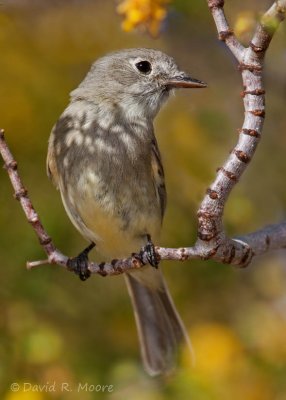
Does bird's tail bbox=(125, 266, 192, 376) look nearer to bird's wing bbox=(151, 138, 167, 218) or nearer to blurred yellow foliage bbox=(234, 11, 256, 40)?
bird's wing bbox=(151, 138, 167, 218)

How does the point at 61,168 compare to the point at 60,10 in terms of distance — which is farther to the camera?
the point at 60,10

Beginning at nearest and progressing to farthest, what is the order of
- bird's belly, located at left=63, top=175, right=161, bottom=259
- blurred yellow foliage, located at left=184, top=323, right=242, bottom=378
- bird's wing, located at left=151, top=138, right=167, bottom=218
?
blurred yellow foliage, located at left=184, top=323, right=242, bottom=378 → bird's belly, located at left=63, top=175, right=161, bottom=259 → bird's wing, located at left=151, top=138, right=167, bottom=218

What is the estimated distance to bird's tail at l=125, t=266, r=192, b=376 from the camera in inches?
197

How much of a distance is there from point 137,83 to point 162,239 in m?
0.91

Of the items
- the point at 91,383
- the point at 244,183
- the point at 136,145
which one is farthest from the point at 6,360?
the point at 244,183

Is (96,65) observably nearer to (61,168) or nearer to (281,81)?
(61,168)

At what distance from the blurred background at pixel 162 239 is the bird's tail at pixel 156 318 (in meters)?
0.08

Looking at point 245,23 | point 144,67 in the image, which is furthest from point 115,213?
point 245,23

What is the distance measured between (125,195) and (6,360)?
104cm

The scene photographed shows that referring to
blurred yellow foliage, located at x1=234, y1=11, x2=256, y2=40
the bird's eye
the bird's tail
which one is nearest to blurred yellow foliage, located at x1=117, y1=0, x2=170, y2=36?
blurred yellow foliage, located at x1=234, y1=11, x2=256, y2=40

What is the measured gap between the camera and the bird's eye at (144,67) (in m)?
4.99

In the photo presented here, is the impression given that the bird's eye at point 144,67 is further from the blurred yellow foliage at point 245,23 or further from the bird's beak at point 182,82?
the blurred yellow foliage at point 245,23

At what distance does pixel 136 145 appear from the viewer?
15.3 ft

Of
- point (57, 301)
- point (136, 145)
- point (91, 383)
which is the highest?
point (136, 145)
